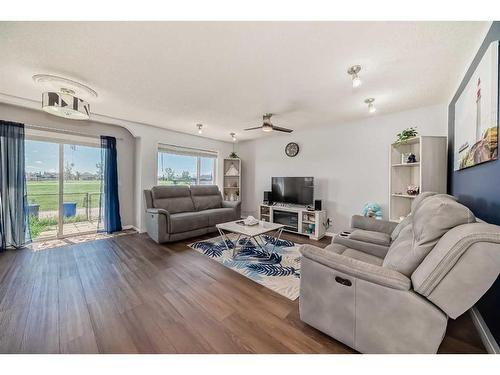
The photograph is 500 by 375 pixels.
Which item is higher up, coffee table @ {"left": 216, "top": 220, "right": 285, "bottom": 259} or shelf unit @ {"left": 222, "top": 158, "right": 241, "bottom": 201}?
shelf unit @ {"left": 222, "top": 158, "right": 241, "bottom": 201}

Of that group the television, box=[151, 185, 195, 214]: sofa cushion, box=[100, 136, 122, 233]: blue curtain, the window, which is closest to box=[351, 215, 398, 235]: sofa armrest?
the television

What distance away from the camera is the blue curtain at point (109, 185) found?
13.0ft

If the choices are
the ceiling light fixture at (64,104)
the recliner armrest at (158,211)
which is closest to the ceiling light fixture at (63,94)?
the ceiling light fixture at (64,104)

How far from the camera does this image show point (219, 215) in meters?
4.19

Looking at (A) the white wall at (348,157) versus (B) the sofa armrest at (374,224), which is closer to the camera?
(B) the sofa armrest at (374,224)

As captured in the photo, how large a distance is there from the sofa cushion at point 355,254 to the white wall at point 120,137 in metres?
4.33

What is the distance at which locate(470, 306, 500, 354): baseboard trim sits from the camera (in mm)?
1277

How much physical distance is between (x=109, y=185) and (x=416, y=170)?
5496 mm

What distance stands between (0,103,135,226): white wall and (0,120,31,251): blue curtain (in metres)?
0.32

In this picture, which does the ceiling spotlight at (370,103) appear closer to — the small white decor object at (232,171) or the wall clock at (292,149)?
the wall clock at (292,149)

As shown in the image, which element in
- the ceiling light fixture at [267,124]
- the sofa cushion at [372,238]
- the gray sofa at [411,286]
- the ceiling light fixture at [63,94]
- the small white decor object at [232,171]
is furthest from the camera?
the small white decor object at [232,171]

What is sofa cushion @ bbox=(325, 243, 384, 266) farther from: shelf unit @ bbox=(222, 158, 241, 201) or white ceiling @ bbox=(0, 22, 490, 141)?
shelf unit @ bbox=(222, 158, 241, 201)
